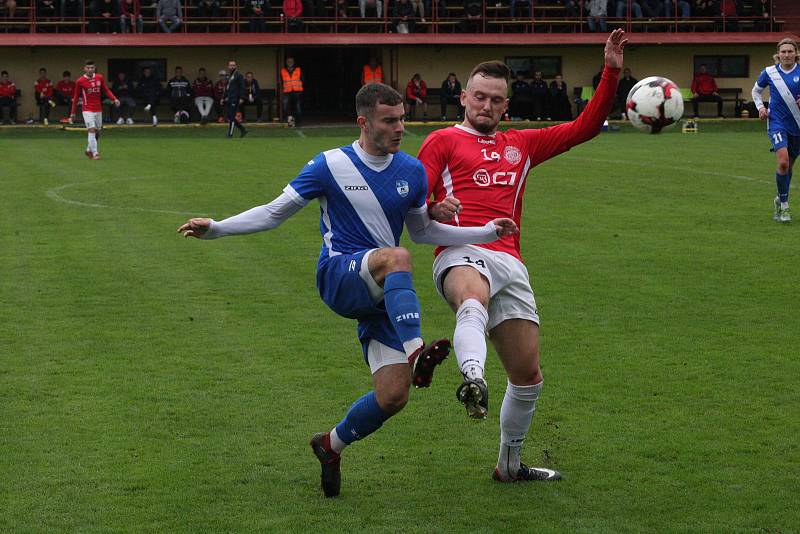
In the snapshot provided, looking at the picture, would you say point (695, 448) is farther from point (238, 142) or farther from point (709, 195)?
point (238, 142)

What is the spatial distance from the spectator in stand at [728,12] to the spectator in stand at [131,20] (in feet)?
68.9

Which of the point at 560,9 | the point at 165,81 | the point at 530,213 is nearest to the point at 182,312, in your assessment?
the point at 530,213

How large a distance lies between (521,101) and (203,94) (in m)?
10.6

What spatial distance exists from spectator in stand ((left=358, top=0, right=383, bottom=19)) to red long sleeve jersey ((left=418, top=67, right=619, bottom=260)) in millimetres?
36708

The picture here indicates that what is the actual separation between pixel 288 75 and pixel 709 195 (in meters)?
21.8

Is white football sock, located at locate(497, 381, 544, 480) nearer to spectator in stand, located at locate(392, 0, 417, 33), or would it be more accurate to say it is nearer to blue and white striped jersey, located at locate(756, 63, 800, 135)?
blue and white striped jersey, located at locate(756, 63, 800, 135)

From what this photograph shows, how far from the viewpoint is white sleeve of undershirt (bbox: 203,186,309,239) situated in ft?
21.3

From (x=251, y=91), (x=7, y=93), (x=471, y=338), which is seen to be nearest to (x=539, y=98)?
(x=251, y=91)

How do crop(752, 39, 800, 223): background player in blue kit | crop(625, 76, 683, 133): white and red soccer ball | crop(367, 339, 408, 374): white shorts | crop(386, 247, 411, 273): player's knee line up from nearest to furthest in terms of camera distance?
crop(386, 247, 411, 273): player's knee → crop(367, 339, 408, 374): white shorts → crop(625, 76, 683, 133): white and red soccer ball → crop(752, 39, 800, 223): background player in blue kit

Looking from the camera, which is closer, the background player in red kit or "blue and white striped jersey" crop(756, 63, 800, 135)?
the background player in red kit

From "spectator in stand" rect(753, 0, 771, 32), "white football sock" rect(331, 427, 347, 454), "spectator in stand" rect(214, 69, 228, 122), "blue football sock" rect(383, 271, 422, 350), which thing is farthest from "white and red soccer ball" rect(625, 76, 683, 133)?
"spectator in stand" rect(753, 0, 771, 32)

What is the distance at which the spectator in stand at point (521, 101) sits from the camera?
133 ft

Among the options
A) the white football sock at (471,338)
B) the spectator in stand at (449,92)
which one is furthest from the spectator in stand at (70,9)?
the white football sock at (471,338)

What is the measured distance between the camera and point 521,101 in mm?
40688
